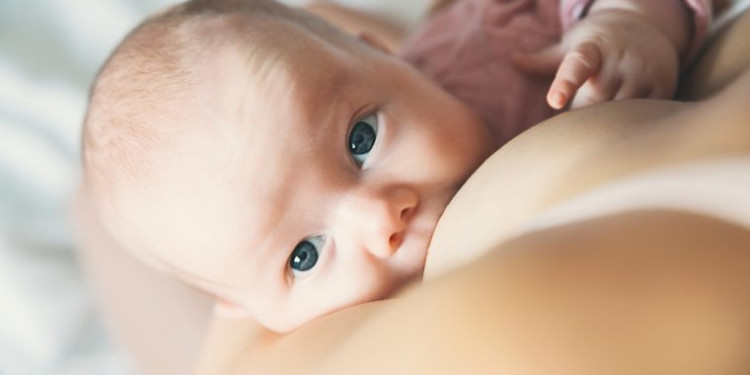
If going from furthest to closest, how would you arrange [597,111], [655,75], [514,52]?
1. [514,52]
2. [655,75]
3. [597,111]

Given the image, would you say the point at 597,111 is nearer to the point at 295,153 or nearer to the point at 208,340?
the point at 295,153

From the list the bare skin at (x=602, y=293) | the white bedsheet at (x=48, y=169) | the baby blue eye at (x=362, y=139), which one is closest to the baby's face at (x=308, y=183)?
the baby blue eye at (x=362, y=139)

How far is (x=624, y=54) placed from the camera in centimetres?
62

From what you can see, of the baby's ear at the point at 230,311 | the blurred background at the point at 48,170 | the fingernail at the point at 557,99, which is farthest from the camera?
the blurred background at the point at 48,170

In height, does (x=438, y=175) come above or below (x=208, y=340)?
above

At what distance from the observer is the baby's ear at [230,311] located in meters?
0.75

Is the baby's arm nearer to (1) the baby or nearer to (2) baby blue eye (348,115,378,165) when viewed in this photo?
(1) the baby

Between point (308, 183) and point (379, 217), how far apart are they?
7 cm

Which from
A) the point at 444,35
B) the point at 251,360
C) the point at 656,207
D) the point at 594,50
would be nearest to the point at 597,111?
the point at 656,207

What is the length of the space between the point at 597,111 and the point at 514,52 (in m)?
0.40

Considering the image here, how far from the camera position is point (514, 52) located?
2.58ft

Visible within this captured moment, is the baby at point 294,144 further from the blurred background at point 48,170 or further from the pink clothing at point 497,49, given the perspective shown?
the blurred background at point 48,170

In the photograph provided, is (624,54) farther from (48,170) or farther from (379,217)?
(48,170)

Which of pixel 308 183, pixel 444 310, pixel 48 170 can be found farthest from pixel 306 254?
pixel 48 170
